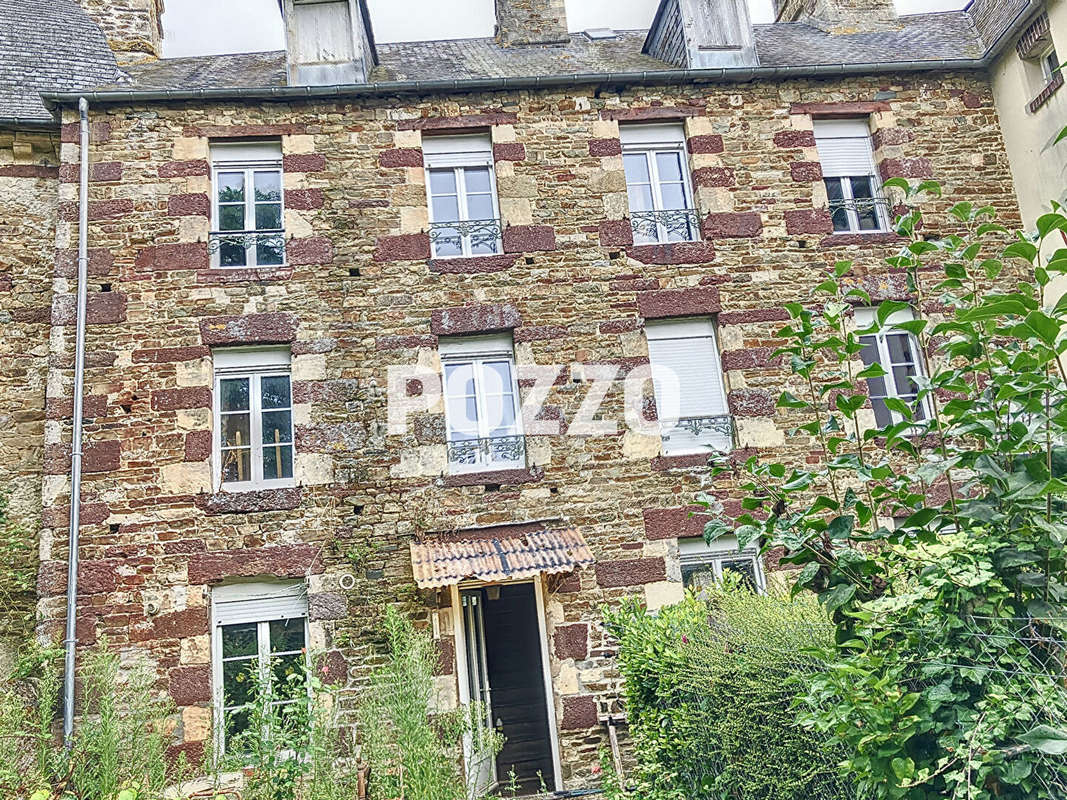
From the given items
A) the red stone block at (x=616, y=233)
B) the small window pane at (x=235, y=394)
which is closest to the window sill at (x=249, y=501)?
the small window pane at (x=235, y=394)

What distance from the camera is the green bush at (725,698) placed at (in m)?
3.79

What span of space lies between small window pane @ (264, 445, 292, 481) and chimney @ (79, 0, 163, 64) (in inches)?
243

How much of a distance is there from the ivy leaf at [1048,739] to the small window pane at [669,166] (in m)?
8.36

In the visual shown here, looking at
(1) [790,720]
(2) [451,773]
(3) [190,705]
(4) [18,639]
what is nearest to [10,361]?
(4) [18,639]

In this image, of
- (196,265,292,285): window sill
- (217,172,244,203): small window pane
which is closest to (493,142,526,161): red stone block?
(196,265,292,285): window sill

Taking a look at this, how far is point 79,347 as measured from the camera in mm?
8523

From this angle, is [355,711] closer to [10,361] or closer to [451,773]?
[451,773]

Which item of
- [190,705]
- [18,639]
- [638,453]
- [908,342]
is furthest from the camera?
[908,342]

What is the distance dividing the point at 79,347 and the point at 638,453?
218 inches

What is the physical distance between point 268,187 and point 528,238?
287 cm

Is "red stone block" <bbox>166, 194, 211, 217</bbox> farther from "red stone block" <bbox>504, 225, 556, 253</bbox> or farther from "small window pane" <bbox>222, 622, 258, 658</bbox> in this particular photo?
"small window pane" <bbox>222, 622, 258, 658</bbox>

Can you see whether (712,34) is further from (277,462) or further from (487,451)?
(277,462)

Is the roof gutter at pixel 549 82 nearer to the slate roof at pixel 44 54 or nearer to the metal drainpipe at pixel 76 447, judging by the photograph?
the metal drainpipe at pixel 76 447

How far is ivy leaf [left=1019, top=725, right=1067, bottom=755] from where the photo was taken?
2.20 m
